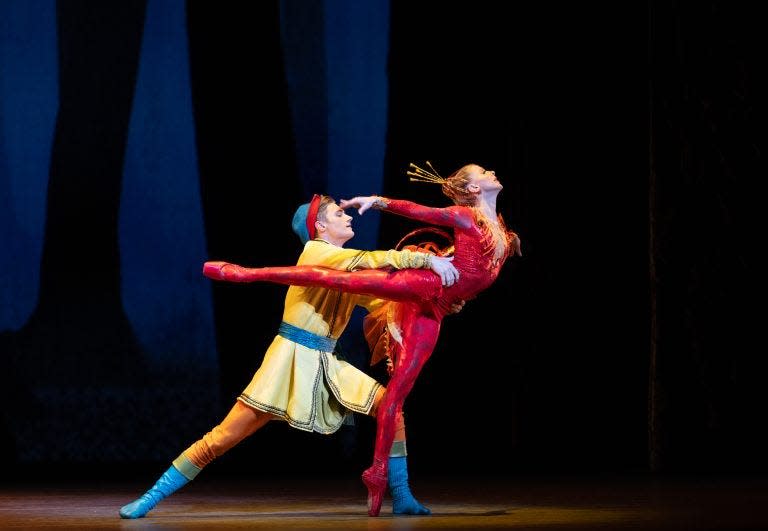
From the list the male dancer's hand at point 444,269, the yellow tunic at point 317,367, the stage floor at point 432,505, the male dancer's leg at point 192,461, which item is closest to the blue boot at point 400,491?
the stage floor at point 432,505

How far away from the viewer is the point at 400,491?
3.80 metres

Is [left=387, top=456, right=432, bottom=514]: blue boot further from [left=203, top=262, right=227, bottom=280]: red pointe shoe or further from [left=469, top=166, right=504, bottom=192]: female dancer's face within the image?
[left=469, top=166, right=504, bottom=192]: female dancer's face

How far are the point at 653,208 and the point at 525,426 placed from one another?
4.10ft

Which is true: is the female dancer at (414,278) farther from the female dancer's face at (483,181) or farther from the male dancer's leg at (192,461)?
the male dancer's leg at (192,461)

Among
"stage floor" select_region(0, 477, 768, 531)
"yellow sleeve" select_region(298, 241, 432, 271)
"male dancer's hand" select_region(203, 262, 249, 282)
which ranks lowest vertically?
"stage floor" select_region(0, 477, 768, 531)

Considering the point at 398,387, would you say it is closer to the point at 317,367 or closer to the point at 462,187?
the point at 317,367

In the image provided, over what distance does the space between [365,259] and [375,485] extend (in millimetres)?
717

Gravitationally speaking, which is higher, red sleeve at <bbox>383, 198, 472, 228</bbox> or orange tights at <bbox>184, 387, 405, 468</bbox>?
red sleeve at <bbox>383, 198, 472, 228</bbox>

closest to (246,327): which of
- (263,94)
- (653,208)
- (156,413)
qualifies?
(156,413)

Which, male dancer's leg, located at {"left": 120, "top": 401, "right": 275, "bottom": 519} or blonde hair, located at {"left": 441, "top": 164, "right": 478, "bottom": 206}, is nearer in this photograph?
male dancer's leg, located at {"left": 120, "top": 401, "right": 275, "bottom": 519}

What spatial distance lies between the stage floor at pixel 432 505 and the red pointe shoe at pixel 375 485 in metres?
0.05

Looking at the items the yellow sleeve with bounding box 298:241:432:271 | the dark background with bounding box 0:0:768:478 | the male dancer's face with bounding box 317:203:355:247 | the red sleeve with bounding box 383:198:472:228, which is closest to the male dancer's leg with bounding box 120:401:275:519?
the yellow sleeve with bounding box 298:241:432:271

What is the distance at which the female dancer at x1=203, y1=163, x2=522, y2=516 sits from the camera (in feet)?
12.1

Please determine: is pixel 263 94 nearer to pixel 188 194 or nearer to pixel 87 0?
pixel 188 194
